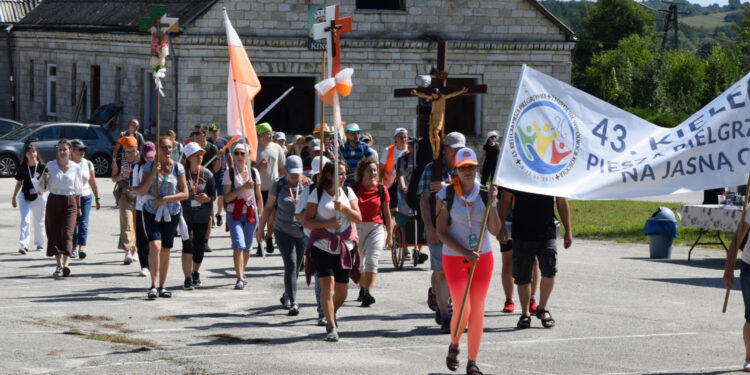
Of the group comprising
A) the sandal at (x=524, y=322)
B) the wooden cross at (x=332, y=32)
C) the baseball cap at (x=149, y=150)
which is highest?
the wooden cross at (x=332, y=32)

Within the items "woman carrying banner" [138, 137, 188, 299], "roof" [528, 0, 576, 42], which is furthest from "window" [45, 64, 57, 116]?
"woman carrying banner" [138, 137, 188, 299]

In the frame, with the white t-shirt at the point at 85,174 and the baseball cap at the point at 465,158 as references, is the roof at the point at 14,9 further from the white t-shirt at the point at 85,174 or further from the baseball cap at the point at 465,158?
the baseball cap at the point at 465,158

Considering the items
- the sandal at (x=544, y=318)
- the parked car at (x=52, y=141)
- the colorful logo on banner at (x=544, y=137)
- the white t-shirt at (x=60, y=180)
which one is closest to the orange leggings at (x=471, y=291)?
the colorful logo on banner at (x=544, y=137)

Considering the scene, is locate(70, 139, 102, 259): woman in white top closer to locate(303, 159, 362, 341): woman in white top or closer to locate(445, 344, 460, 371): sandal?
locate(303, 159, 362, 341): woman in white top

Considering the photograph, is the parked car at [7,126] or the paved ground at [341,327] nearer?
the paved ground at [341,327]

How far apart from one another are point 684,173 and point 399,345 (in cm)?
280

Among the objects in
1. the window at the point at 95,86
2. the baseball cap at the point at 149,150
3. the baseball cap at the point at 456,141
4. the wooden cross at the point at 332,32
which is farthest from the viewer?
the window at the point at 95,86

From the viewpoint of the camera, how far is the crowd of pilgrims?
31.1 ft

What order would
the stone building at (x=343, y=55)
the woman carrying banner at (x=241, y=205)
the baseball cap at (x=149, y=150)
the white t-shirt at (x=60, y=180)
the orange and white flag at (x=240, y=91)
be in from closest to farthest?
1. the baseball cap at (x=149, y=150)
2. the woman carrying banner at (x=241, y=205)
3. the orange and white flag at (x=240, y=91)
4. the white t-shirt at (x=60, y=180)
5. the stone building at (x=343, y=55)

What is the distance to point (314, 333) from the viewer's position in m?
11.1

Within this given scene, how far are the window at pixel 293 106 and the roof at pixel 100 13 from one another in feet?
10.4

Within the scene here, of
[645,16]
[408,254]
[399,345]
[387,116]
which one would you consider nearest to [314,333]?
[399,345]

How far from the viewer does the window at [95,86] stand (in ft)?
127

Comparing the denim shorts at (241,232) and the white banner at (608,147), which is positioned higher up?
the white banner at (608,147)
